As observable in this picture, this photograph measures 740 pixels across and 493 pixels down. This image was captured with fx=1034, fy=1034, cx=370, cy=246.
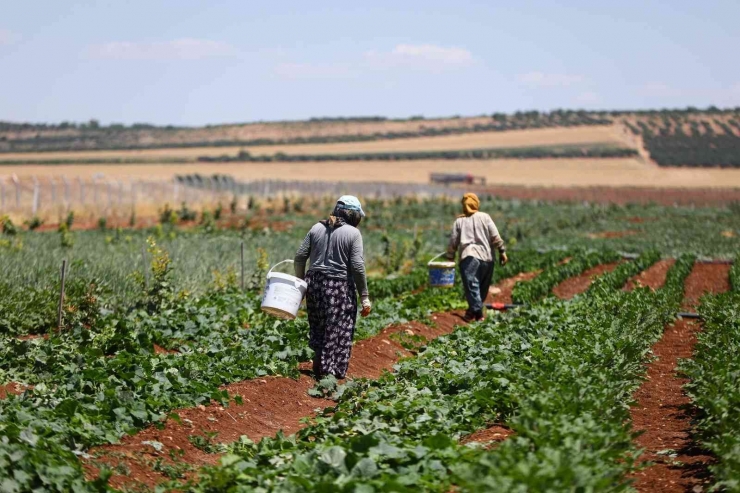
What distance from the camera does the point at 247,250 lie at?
70.9 ft

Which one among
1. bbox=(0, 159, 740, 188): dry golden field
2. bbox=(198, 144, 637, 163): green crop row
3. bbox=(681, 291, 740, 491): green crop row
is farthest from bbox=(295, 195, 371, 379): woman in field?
bbox=(198, 144, 637, 163): green crop row

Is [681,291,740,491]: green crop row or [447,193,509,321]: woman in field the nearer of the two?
[681,291,740,491]: green crop row

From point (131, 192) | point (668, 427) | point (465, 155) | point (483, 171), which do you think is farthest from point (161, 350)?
point (465, 155)

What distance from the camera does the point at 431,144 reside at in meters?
108

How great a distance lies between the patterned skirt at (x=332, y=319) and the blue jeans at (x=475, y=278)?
368 centimetres

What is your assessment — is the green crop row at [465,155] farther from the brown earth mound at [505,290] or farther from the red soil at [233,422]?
the red soil at [233,422]

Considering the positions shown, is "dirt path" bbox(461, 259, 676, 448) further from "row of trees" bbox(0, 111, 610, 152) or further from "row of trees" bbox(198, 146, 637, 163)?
"row of trees" bbox(0, 111, 610, 152)

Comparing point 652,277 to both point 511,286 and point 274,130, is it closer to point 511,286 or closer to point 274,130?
point 511,286

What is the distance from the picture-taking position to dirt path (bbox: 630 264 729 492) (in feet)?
21.3

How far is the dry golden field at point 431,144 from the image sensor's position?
101 metres

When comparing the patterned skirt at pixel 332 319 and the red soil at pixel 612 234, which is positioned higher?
the red soil at pixel 612 234

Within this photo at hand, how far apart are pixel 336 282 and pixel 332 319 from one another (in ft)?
1.10

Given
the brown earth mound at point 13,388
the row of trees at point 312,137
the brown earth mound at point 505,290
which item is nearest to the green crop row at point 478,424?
the brown earth mound at point 13,388

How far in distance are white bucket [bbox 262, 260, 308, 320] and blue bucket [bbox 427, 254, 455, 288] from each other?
14.1 ft
